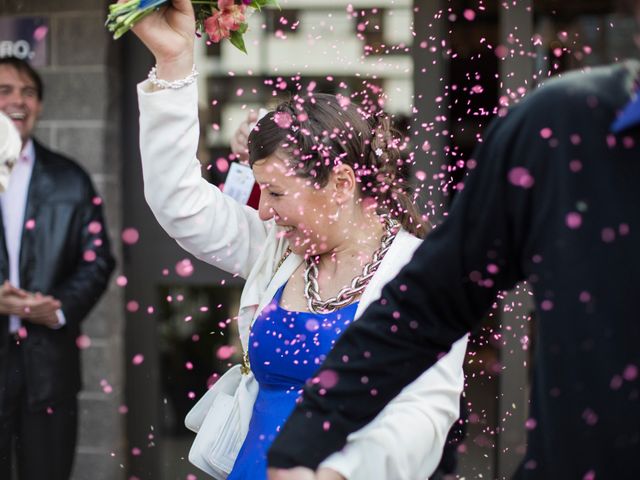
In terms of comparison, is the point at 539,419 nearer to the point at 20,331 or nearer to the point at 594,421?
the point at 594,421

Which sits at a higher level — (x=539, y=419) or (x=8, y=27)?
(x=8, y=27)

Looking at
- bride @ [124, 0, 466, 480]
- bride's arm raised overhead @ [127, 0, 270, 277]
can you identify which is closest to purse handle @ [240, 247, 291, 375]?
bride @ [124, 0, 466, 480]

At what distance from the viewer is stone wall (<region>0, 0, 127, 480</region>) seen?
4418 mm

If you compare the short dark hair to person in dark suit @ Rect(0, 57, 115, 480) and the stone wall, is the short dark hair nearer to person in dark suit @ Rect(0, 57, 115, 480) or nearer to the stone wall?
person in dark suit @ Rect(0, 57, 115, 480)

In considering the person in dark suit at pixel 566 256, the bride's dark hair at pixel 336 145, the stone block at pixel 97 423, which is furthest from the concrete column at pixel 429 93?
the person in dark suit at pixel 566 256

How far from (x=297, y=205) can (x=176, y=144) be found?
306mm

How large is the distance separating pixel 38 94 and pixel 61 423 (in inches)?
55.4

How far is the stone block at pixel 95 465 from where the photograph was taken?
4539mm

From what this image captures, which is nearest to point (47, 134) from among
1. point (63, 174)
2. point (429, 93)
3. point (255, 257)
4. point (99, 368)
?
point (63, 174)

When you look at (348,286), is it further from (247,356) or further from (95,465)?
(95,465)

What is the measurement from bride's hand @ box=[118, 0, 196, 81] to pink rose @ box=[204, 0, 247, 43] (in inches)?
5.3

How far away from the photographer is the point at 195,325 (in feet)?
16.4

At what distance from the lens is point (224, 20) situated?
2266 mm

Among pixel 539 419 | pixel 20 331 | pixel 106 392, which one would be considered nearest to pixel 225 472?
pixel 539 419
